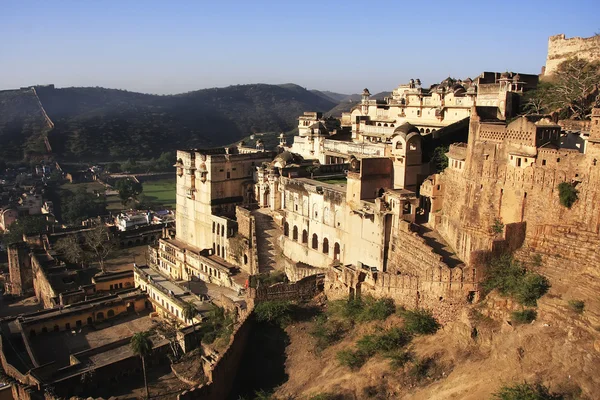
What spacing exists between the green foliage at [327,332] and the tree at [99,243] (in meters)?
27.1

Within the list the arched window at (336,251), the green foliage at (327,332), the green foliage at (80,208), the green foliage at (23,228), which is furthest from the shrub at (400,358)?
the green foliage at (80,208)

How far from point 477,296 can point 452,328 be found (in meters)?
1.28

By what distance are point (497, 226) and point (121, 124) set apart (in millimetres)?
129362

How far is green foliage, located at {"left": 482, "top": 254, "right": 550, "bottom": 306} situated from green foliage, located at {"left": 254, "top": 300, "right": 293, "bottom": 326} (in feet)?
24.4

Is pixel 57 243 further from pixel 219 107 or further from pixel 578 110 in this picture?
pixel 219 107

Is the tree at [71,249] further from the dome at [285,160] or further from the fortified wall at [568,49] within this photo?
the fortified wall at [568,49]

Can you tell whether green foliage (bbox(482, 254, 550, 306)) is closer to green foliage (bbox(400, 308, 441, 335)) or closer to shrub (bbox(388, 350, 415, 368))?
green foliage (bbox(400, 308, 441, 335))

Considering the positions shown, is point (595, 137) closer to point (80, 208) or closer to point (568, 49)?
point (568, 49)

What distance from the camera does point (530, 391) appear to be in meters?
12.7

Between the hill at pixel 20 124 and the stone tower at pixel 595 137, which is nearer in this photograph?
the stone tower at pixel 595 137

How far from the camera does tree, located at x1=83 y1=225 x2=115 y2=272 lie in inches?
1684

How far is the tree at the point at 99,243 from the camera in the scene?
42781mm

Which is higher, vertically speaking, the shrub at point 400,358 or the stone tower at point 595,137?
the stone tower at point 595,137

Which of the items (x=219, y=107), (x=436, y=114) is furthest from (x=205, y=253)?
(x=219, y=107)
